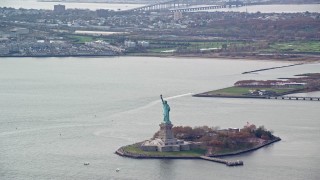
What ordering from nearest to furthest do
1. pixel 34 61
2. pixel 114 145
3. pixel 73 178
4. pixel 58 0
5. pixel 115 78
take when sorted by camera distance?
pixel 73 178
pixel 114 145
pixel 115 78
pixel 34 61
pixel 58 0

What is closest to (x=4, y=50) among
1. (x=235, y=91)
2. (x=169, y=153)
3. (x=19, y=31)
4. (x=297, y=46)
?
(x=19, y=31)

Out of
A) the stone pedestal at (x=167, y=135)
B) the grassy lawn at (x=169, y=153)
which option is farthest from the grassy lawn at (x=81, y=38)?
the grassy lawn at (x=169, y=153)

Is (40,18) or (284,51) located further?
(40,18)

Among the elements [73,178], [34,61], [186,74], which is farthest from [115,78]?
[73,178]

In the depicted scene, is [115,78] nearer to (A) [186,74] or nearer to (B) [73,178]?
(A) [186,74]

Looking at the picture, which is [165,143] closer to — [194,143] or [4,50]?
[194,143]

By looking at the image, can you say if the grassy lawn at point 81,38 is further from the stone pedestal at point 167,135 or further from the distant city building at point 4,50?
the stone pedestal at point 167,135
